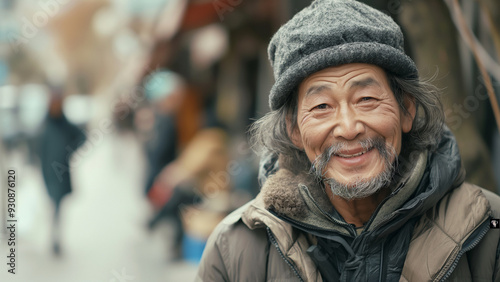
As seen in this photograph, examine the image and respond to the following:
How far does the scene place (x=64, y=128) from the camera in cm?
579

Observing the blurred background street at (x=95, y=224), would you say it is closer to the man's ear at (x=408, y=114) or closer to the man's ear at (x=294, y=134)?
the man's ear at (x=294, y=134)

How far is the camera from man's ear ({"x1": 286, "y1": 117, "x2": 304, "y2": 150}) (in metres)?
2.06

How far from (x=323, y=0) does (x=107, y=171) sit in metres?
4.87

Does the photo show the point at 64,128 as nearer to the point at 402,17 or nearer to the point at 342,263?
the point at 402,17

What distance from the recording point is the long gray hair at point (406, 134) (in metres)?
1.96

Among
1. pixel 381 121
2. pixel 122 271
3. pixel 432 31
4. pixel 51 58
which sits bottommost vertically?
pixel 122 271

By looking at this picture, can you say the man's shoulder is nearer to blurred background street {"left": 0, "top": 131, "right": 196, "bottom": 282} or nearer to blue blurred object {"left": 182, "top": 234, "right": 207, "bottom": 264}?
blue blurred object {"left": 182, "top": 234, "right": 207, "bottom": 264}

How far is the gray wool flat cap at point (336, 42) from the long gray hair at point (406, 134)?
0.09 m

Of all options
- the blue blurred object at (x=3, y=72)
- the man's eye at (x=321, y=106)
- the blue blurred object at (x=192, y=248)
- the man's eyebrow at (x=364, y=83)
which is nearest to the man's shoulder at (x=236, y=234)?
the man's eye at (x=321, y=106)

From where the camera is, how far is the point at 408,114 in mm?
2010

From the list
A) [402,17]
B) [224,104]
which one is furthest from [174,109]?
[402,17]

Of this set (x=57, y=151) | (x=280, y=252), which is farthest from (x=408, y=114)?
(x=57, y=151)

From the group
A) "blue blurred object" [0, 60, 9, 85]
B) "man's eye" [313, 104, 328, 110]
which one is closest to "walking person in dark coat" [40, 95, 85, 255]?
"blue blurred object" [0, 60, 9, 85]

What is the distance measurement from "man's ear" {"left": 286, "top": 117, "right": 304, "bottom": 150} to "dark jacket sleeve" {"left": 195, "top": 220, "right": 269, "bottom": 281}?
0.37 metres
